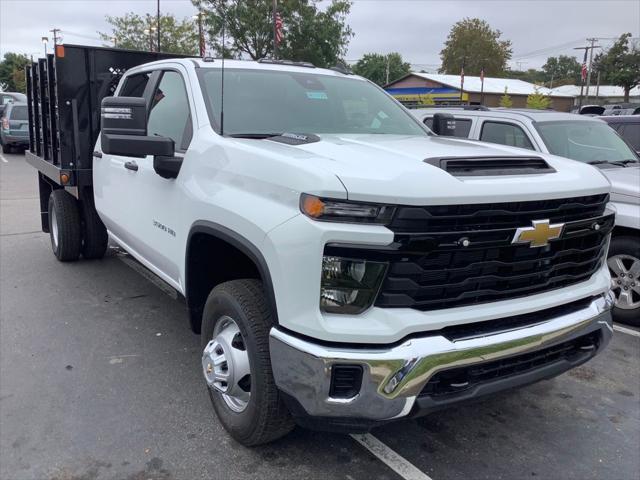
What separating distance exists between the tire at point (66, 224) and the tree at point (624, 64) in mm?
50732

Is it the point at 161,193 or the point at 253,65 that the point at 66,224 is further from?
the point at 253,65

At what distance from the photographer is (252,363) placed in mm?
2771

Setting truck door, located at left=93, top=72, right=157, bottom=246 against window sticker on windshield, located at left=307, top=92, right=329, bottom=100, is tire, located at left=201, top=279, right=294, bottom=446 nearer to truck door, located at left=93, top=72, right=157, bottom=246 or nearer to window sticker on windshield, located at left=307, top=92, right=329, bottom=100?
window sticker on windshield, located at left=307, top=92, right=329, bottom=100

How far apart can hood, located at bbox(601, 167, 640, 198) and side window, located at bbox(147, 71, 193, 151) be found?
3773 millimetres

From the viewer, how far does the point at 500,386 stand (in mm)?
2613

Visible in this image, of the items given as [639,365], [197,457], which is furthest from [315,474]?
[639,365]

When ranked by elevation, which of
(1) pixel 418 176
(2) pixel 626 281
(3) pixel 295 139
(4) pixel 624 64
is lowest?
(2) pixel 626 281

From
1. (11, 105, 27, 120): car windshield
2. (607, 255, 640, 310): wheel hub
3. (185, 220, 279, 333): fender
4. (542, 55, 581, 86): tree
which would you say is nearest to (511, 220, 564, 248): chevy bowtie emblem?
(185, 220, 279, 333): fender

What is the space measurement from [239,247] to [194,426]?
1270 millimetres

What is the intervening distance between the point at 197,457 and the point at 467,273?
174cm

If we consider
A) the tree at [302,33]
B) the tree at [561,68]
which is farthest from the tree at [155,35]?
the tree at [561,68]

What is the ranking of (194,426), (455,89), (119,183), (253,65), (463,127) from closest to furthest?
(194,426) → (253,65) → (119,183) → (463,127) → (455,89)

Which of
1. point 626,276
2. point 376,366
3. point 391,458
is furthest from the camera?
point 626,276

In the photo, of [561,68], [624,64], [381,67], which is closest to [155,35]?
[624,64]
